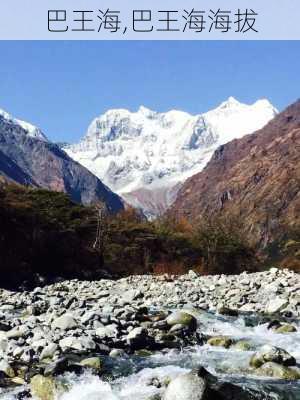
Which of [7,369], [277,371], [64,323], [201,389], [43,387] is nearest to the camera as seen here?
[201,389]

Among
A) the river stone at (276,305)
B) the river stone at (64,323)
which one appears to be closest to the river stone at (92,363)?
the river stone at (64,323)

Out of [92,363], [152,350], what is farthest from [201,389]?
[152,350]

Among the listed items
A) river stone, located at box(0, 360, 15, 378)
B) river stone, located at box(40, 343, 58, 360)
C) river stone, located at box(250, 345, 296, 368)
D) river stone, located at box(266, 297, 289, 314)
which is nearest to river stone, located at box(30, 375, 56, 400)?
river stone, located at box(0, 360, 15, 378)

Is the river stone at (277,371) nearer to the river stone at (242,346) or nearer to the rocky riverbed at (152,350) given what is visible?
the rocky riverbed at (152,350)

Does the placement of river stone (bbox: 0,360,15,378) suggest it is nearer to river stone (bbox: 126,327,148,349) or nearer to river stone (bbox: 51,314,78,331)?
river stone (bbox: 51,314,78,331)

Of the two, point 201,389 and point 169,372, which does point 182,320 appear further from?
point 201,389

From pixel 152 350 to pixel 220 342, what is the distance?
309cm

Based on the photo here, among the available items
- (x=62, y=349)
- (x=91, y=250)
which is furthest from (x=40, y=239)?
(x=62, y=349)

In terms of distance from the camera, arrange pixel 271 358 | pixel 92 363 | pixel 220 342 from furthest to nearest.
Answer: pixel 220 342
pixel 271 358
pixel 92 363

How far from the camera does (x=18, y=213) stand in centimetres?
6644

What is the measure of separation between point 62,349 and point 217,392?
28.1 feet

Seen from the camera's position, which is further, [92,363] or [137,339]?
[137,339]

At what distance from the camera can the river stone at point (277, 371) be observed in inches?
733

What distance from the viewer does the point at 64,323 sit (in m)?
24.7
